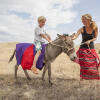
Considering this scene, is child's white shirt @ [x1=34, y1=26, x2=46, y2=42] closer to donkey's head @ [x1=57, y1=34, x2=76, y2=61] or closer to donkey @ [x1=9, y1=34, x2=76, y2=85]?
donkey @ [x1=9, y1=34, x2=76, y2=85]

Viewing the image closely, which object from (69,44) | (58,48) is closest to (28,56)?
(58,48)

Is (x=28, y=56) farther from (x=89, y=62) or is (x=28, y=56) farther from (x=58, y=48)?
(x=89, y=62)

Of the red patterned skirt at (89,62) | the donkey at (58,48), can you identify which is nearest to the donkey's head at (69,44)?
the donkey at (58,48)

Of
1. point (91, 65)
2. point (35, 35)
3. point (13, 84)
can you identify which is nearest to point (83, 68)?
point (91, 65)

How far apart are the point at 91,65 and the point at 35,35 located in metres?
2.59

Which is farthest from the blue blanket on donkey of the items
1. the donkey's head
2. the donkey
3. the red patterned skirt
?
the red patterned skirt

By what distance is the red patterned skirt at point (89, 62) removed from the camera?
6.69 metres

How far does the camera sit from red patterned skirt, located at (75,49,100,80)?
6688 mm

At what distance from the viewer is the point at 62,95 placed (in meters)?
5.21

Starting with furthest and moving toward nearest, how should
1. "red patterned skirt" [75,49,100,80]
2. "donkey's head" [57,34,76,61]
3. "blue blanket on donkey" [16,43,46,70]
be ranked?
"red patterned skirt" [75,49,100,80] < "blue blanket on donkey" [16,43,46,70] < "donkey's head" [57,34,76,61]

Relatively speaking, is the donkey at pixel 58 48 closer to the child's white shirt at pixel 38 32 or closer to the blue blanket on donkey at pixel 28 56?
the blue blanket on donkey at pixel 28 56

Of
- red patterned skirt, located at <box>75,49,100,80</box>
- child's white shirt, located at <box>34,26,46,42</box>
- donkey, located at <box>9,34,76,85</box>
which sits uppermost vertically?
child's white shirt, located at <box>34,26,46,42</box>

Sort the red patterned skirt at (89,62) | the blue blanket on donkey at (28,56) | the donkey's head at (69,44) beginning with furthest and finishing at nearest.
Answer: the red patterned skirt at (89,62) < the blue blanket on donkey at (28,56) < the donkey's head at (69,44)

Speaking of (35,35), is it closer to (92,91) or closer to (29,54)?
(29,54)
